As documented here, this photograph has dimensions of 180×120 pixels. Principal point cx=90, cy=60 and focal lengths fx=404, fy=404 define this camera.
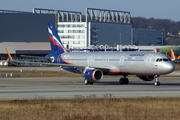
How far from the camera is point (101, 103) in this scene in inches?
1030

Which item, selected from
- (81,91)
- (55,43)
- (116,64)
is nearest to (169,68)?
(116,64)

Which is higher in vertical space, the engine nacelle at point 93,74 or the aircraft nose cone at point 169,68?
the aircraft nose cone at point 169,68

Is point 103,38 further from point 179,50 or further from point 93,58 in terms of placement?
point 93,58

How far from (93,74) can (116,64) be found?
3.29 metres

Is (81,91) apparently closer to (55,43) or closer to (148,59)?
(148,59)

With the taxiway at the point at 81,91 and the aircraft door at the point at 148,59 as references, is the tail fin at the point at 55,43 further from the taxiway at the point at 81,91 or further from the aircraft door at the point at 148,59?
the aircraft door at the point at 148,59

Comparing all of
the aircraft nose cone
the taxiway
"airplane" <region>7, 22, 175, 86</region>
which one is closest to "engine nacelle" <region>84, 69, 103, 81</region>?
"airplane" <region>7, 22, 175, 86</region>

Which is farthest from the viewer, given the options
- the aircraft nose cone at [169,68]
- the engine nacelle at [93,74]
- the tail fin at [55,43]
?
the tail fin at [55,43]

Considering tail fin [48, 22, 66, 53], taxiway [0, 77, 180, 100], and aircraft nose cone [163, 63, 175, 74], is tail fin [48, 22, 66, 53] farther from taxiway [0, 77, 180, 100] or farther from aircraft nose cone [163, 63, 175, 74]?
aircraft nose cone [163, 63, 175, 74]

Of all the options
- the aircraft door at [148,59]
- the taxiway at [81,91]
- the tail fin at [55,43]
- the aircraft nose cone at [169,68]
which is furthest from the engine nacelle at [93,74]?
the tail fin at [55,43]

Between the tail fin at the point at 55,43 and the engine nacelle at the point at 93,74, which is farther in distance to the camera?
the tail fin at the point at 55,43

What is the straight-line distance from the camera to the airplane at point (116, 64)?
44.8m

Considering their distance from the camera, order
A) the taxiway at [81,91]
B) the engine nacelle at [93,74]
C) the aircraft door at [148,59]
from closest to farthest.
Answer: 1. the taxiway at [81,91]
2. the aircraft door at [148,59]
3. the engine nacelle at [93,74]

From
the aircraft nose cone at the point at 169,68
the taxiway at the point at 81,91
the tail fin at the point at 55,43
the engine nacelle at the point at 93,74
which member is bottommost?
the taxiway at the point at 81,91
